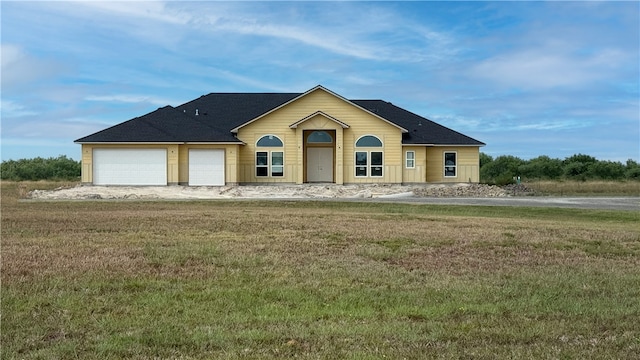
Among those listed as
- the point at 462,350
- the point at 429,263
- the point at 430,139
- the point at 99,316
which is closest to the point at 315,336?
the point at 462,350

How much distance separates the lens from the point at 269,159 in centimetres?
4059

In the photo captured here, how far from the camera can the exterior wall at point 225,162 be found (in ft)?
127

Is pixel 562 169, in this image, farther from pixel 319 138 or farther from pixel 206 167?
pixel 206 167

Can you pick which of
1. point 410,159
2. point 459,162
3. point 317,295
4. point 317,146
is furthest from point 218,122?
point 317,295

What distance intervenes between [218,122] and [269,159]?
4680mm

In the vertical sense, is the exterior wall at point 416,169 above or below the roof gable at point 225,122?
below

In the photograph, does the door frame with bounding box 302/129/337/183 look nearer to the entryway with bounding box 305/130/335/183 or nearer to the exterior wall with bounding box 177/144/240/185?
the entryway with bounding box 305/130/335/183

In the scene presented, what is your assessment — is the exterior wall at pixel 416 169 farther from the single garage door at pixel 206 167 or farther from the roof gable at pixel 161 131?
the single garage door at pixel 206 167

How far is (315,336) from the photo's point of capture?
5.90m

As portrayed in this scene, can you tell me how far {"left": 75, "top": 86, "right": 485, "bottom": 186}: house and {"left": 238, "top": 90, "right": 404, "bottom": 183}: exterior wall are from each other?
6 centimetres

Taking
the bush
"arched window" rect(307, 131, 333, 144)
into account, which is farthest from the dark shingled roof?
the bush

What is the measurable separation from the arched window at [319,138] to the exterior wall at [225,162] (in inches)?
212

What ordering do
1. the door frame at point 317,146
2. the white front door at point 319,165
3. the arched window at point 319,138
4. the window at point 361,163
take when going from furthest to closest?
the white front door at point 319,165, the arched window at point 319,138, the door frame at point 317,146, the window at point 361,163

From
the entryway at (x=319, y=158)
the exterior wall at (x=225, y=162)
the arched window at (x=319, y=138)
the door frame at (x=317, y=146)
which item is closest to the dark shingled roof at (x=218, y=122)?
the exterior wall at (x=225, y=162)
